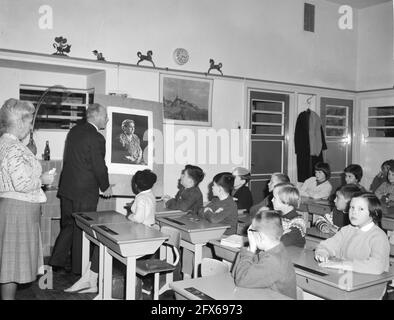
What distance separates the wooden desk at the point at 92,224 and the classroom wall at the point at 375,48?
18.7ft

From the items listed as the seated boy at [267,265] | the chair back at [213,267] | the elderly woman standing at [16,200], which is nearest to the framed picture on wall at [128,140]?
the elderly woman standing at [16,200]

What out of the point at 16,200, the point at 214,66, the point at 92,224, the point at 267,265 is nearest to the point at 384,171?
the point at 214,66

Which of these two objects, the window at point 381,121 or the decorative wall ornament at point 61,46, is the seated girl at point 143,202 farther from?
the window at point 381,121

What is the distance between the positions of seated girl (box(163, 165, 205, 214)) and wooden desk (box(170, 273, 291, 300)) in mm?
2318

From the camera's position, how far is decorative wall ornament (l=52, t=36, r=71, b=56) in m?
5.03

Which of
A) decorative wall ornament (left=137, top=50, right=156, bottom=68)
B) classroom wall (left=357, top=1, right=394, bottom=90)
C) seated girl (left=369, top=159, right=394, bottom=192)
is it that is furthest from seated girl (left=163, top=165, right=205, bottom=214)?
classroom wall (left=357, top=1, right=394, bottom=90)

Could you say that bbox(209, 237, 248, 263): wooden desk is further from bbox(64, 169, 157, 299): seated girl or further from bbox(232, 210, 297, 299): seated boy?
Result: bbox(64, 169, 157, 299): seated girl

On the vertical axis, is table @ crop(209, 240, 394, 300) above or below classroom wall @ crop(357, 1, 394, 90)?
below

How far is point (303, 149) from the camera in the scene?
23.6 feet

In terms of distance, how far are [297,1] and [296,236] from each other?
5.20 metres

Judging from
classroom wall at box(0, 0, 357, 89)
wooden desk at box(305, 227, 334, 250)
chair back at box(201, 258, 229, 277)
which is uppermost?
classroom wall at box(0, 0, 357, 89)

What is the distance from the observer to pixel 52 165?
5.24 meters
